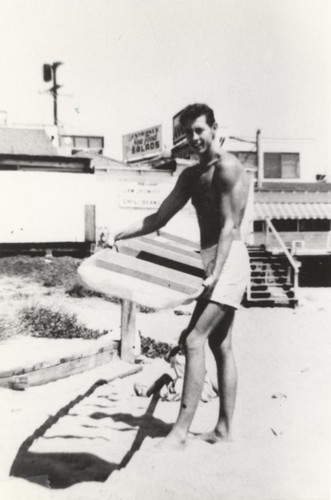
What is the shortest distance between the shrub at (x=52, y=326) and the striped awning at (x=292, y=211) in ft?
62.6

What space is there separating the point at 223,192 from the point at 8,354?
12.5 ft

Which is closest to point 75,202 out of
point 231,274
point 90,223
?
point 90,223

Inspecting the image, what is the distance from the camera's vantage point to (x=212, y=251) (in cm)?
329

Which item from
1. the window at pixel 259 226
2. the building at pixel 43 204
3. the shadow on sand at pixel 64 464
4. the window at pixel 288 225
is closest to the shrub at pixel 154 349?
the shadow on sand at pixel 64 464

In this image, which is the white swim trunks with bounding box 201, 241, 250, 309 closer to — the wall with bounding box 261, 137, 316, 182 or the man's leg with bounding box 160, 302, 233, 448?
the man's leg with bounding box 160, 302, 233, 448

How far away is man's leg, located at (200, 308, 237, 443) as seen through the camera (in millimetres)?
3416

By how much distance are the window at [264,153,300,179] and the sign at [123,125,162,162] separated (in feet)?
37.0

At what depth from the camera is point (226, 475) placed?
3039mm

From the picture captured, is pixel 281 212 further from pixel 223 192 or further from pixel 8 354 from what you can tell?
pixel 223 192

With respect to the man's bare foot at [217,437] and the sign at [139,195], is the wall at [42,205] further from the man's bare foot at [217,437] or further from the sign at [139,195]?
the man's bare foot at [217,437]

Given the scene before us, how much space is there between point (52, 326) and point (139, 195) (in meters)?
15.4

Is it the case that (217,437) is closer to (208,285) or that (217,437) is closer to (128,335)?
(208,285)

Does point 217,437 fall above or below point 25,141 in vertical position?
→ below

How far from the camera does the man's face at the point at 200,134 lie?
3.24 meters
